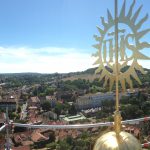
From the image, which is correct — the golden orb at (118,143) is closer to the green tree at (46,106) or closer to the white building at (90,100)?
the green tree at (46,106)

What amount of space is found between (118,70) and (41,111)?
48.2 m

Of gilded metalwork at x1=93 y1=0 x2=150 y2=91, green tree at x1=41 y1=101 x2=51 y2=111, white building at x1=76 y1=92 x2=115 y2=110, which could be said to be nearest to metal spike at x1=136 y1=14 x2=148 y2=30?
gilded metalwork at x1=93 y1=0 x2=150 y2=91

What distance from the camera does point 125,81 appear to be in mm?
3756

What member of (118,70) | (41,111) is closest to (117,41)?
(118,70)

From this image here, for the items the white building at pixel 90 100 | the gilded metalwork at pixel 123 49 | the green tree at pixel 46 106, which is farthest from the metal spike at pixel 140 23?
the white building at pixel 90 100

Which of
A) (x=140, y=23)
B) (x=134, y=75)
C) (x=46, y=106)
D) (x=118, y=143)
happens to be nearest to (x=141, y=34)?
(x=140, y=23)

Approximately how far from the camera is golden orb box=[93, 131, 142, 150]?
143 inches

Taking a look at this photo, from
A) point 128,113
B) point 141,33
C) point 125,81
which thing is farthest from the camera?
point 128,113

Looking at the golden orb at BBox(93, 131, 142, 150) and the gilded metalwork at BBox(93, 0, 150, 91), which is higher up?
the gilded metalwork at BBox(93, 0, 150, 91)

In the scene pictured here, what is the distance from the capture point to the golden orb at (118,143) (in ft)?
11.9

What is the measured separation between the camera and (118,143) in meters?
3.67

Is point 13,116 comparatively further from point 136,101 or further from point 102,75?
point 102,75

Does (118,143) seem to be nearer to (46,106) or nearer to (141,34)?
(141,34)

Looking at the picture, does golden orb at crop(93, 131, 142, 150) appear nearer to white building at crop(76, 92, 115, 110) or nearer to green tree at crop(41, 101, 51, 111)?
green tree at crop(41, 101, 51, 111)
